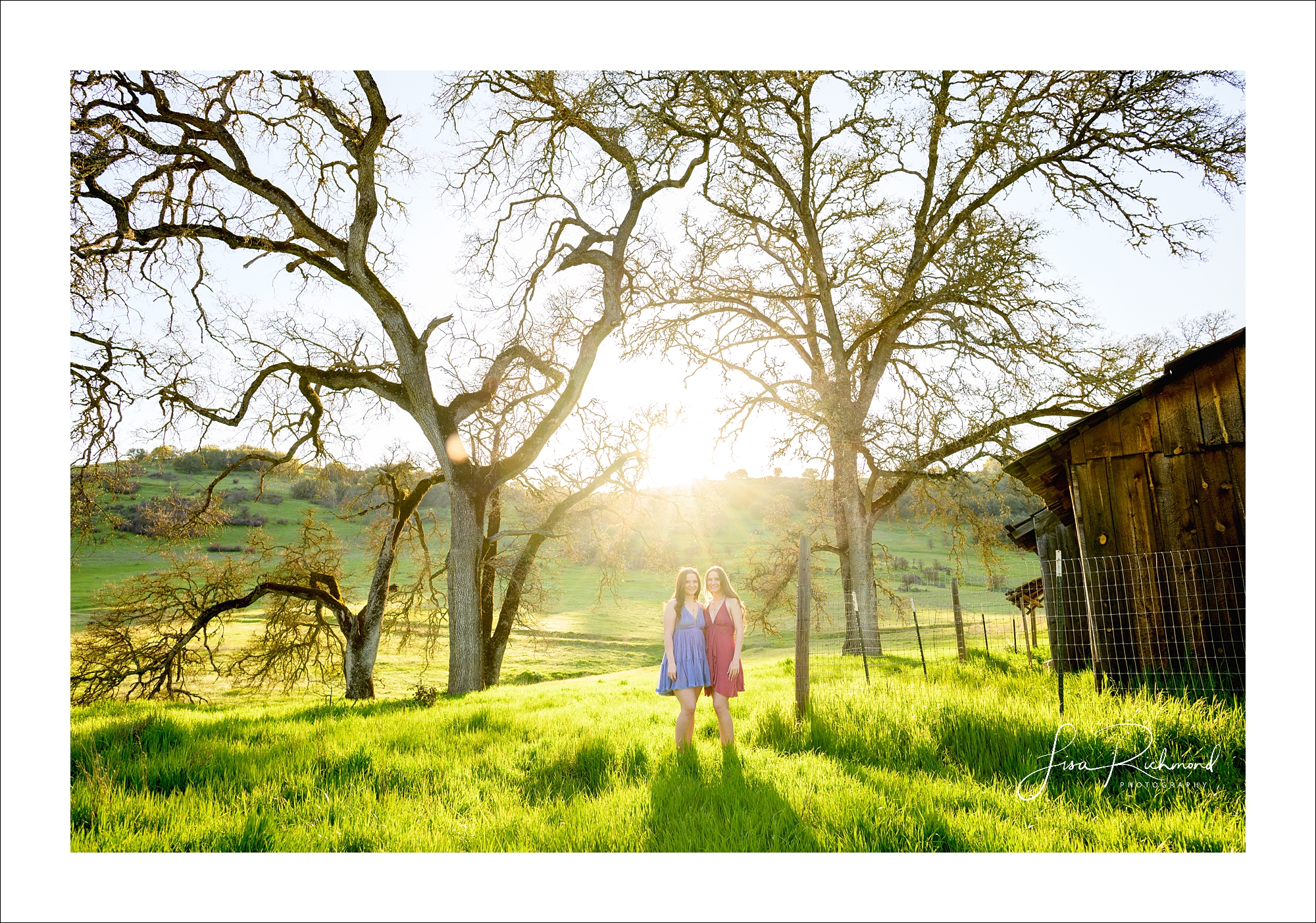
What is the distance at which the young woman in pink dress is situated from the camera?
543 cm

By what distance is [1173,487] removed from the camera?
22.4 feet

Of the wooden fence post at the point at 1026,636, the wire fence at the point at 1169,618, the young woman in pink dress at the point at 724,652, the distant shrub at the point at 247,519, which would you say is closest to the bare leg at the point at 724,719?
the young woman in pink dress at the point at 724,652

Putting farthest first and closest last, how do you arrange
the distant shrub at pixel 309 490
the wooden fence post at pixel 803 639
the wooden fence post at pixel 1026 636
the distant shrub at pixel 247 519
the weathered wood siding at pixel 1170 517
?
the distant shrub at pixel 247 519
the distant shrub at pixel 309 490
the wooden fence post at pixel 1026 636
the weathered wood siding at pixel 1170 517
the wooden fence post at pixel 803 639

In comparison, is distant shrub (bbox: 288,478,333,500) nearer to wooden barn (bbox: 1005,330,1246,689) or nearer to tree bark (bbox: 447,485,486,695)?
tree bark (bbox: 447,485,486,695)

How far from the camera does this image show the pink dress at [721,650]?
214 inches

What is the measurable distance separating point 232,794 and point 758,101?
39.8 feet

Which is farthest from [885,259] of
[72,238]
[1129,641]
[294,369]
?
[72,238]

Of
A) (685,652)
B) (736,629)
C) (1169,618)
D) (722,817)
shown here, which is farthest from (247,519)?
(1169,618)

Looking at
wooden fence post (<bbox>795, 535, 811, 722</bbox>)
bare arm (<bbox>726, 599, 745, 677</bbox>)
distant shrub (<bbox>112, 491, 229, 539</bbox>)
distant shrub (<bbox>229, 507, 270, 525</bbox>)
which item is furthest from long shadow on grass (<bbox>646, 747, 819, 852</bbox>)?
distant shrub (<bbox>229, 507, 270, 525</bbox>)

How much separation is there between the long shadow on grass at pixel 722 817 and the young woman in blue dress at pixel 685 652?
748 millimetres

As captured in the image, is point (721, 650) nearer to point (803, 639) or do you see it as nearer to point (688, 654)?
point (688, 654)

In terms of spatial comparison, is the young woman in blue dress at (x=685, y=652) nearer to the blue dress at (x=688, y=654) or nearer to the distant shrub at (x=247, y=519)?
the blue dress at (x=688, y=654)

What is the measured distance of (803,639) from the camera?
6.45 meters
